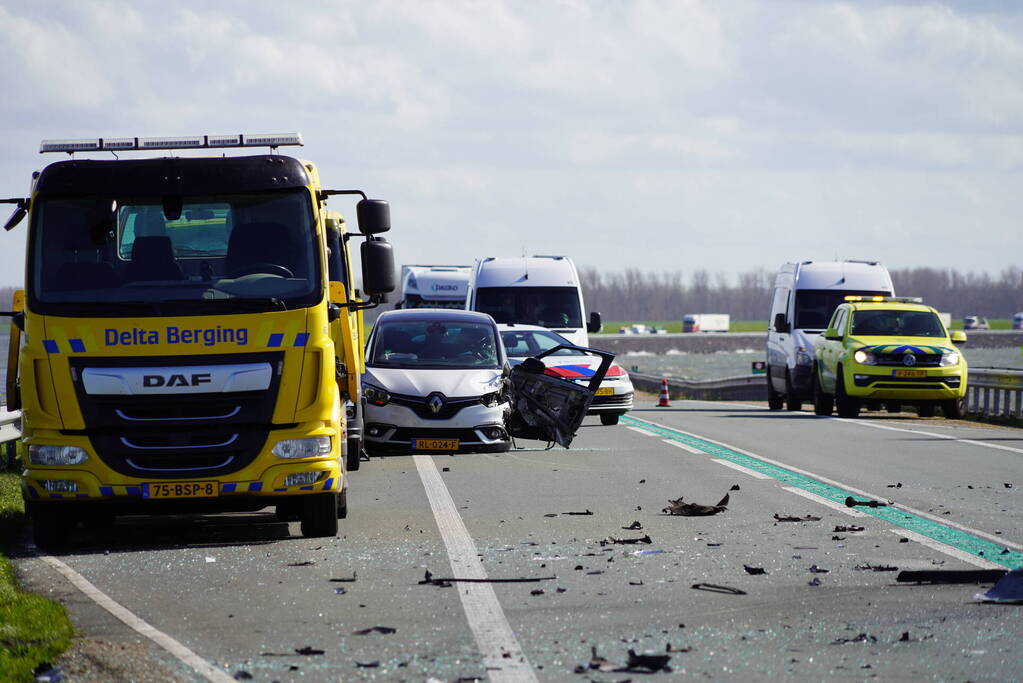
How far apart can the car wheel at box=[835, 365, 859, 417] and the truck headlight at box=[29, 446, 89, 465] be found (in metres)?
17.3

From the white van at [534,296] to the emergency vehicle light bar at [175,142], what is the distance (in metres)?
17.4

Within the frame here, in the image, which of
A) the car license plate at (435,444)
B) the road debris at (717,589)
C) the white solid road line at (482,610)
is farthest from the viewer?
the car license plate at (435,444)

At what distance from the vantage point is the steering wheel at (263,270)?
9.77 meters

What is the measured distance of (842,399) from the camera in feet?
81.3

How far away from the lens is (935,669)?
586 centimetres

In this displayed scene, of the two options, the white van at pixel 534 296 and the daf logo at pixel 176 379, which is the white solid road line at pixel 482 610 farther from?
the white van at pixel 534 296

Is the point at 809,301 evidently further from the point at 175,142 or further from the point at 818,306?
the point at 175,142

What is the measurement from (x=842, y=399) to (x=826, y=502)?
1336cm

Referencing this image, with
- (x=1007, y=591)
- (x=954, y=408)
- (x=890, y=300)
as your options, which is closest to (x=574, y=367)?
(x=890, y=300)

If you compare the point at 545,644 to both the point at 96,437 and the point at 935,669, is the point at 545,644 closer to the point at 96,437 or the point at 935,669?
the point at 935,669

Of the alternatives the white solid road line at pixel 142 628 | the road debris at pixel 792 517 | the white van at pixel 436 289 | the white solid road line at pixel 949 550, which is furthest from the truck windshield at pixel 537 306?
the white solid road line at pixel 142 628

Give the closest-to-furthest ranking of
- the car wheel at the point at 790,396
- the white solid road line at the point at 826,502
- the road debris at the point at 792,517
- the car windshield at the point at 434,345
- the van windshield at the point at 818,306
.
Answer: the road debris at the point at 792,517 < the white solid road line at the point at 826,502 < the car windshield at the point at 434,345 < the van windshield at the point at 818,306 < the car wheel at the point at 790,396

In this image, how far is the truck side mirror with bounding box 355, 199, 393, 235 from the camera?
33.6ft

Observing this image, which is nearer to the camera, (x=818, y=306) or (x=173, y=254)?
(x=173, y=254)
